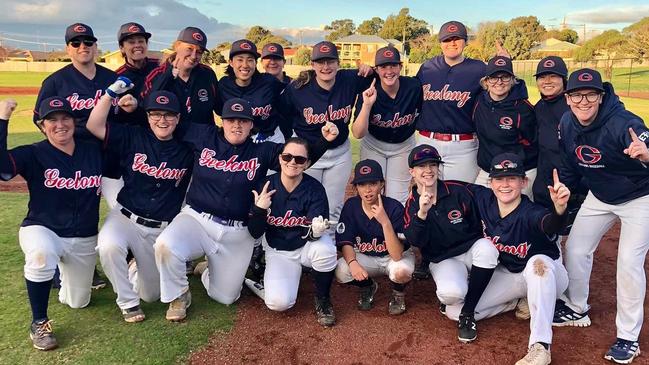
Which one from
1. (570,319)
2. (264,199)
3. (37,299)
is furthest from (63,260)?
(570,319)

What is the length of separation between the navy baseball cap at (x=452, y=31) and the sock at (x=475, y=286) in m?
2.25

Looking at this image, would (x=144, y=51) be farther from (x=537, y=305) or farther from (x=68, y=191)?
(x=537, y=305)

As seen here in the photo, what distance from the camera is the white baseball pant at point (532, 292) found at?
3.43 m

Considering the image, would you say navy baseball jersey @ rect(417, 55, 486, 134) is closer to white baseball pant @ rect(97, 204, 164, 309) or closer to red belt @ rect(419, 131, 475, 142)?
red belt @ rect(419, 131, 475, 142)

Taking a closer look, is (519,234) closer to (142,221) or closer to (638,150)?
(638,150)

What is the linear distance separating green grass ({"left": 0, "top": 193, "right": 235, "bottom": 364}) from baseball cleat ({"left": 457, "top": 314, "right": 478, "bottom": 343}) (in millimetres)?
1688

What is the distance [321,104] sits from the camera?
493 cm

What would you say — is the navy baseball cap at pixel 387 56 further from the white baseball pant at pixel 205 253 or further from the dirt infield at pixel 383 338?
the dirt infield at pixel 383 338

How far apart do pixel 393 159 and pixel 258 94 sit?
1.48 m

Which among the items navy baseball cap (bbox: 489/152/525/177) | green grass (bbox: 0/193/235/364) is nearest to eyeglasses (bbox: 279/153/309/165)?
green grass (bbox: 0/193/235/364)

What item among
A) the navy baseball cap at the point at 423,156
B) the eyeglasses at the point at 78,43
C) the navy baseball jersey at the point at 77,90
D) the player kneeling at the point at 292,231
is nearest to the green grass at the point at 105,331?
the player kneeling at the point at 292,231

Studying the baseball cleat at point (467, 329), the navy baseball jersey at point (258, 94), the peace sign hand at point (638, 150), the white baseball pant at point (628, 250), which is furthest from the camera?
the navy baseball jersey at point (258, 94)

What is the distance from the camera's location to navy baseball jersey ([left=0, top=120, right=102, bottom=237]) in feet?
12.4

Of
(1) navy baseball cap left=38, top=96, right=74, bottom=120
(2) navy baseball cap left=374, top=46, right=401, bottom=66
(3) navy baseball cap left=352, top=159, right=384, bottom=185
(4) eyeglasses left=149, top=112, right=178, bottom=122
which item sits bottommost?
(3) navy baseball cap left=352, top=159, right=384, bottom=185
